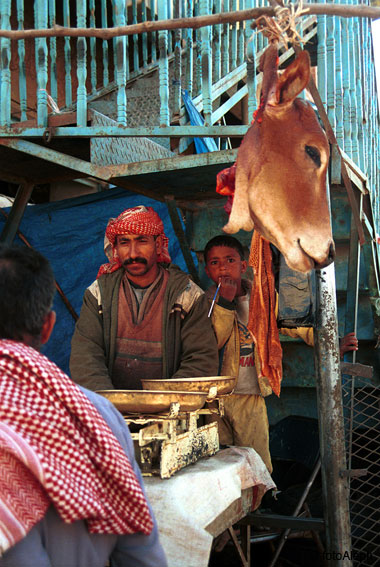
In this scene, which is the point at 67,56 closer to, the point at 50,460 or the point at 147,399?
the point at 147,399

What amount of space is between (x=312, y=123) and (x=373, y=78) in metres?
3.34

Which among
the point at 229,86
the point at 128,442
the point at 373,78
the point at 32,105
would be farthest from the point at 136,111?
the point at 128,442

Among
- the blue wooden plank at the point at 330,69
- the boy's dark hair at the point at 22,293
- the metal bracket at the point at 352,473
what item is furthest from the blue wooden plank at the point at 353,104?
the boy's dark hair at the point at 22,293

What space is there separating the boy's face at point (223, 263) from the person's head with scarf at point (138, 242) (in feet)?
1.22

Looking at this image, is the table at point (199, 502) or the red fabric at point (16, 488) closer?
the red fabric at point (16, 488)

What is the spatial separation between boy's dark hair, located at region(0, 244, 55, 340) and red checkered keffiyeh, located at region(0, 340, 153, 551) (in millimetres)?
67

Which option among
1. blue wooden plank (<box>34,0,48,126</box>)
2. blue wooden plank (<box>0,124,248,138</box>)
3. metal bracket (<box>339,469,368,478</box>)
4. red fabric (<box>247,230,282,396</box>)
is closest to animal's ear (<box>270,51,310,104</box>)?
blue wooden plank (<box>0,124,248,138</box>)

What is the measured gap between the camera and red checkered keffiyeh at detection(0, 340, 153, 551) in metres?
1.24

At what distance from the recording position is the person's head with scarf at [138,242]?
11.0ft

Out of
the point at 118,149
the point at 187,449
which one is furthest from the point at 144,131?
the point at 187,449

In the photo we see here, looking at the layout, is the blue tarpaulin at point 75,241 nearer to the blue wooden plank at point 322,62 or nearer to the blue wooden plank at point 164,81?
the blue wooden plank at point 164,81

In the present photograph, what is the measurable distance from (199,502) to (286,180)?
4.35ft

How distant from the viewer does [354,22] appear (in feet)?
13.8

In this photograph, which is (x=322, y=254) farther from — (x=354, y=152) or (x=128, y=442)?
(x=354, y=152)
